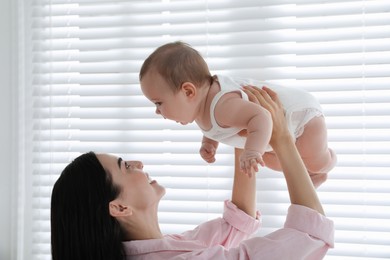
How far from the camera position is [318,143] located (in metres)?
1.64

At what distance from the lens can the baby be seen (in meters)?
1.50

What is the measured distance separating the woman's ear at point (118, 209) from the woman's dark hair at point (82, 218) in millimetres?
11

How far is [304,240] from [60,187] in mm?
618

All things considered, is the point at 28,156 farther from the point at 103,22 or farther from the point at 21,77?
the point at 103,22

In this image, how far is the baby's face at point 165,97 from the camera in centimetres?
152

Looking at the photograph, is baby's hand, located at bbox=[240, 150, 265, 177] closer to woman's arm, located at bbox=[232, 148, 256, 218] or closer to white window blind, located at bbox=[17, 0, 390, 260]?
woman's arm, located at bbox=[232, 148, 256, 218]

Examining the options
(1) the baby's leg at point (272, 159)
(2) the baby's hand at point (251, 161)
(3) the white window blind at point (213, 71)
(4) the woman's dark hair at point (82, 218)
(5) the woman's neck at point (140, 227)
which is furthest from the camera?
(3) the white window blind at point (213, 71)

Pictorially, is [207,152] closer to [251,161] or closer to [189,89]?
[189,89]

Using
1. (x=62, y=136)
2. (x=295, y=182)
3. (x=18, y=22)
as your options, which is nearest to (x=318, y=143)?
(x=295, y=182)

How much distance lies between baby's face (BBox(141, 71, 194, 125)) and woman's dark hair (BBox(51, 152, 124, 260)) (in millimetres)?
242

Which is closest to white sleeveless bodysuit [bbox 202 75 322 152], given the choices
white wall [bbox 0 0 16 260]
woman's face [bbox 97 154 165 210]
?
woman's face [bbox 97 154 165 210]

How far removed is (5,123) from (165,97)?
123cm

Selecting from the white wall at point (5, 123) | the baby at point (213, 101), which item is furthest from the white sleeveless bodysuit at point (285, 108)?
the white wall at point (5, 123)

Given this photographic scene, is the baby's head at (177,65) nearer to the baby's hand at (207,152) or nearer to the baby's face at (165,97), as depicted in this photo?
the baby's face at (165,97)
